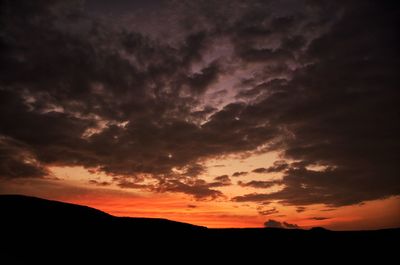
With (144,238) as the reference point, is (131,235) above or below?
above

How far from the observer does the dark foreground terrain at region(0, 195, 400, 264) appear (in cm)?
1141

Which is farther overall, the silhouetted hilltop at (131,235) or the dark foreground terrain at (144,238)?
the silhouetted hilltop at (131,235)

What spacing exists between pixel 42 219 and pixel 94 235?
7.09ft

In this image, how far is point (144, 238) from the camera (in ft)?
44.6

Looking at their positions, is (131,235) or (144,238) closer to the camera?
(131,235)

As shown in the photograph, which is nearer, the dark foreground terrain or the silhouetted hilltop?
the dark foreground terrain

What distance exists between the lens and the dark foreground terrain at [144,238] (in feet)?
37.4

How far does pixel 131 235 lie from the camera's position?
13.5 meters

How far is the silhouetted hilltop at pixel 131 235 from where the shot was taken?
11.6m

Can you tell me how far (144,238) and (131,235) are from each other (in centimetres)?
57

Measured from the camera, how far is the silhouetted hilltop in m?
11.6

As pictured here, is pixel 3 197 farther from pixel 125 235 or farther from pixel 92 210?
pixel 125 235

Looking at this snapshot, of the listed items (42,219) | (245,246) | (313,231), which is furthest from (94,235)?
(313,231)

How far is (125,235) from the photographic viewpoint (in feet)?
43.8
